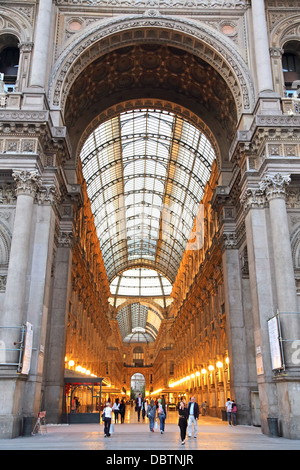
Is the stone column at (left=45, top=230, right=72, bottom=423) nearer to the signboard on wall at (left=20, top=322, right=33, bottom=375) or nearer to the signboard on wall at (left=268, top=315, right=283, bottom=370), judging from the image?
the signboard on wall at (left=20, top=322, right=33, bottom=375)

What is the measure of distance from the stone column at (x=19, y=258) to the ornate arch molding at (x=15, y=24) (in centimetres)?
951

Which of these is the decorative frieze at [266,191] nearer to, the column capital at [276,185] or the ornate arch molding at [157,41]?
the column capital at [276,185]

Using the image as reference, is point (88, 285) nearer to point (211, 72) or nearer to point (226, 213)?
point (226, 213)

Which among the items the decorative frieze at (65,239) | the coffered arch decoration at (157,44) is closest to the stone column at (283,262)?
the coffered arch decoration at (157,44)

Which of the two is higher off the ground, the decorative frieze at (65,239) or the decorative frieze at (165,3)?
the decorative frieze at (165,3)

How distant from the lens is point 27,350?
18062mm

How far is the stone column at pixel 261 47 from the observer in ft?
76.2

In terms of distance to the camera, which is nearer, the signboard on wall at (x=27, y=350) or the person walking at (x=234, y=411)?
the signboard on wall at (x=27, y=350)

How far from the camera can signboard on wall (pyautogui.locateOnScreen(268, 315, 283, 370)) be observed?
59.5ft

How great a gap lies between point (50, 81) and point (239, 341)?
19071 mm

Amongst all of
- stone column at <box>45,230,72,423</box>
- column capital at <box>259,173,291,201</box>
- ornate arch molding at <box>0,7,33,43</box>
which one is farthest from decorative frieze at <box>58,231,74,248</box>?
column capital at <box>259,173,291,201</box>

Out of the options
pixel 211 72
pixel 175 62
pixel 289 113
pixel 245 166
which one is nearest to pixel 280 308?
pixel 245 166

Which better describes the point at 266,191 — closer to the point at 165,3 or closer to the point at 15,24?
the point at 165,3
